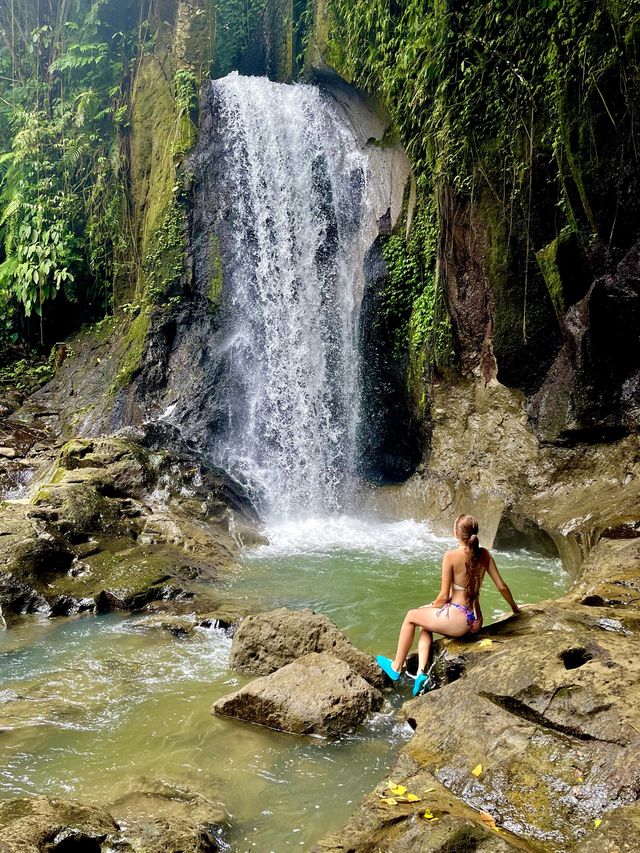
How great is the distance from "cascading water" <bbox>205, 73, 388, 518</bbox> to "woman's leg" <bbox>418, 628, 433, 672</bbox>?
6997mm

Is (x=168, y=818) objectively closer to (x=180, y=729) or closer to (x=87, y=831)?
(x=87, y=831)

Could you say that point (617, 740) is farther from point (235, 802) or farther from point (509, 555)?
point (509, 555)

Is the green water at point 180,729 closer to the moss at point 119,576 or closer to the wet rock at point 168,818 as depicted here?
the wet rock at point 168,818

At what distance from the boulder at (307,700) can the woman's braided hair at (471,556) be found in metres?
0.98

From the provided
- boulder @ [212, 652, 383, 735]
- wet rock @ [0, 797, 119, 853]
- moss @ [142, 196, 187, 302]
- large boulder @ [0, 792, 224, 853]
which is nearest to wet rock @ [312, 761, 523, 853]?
large boulder @ [0, 792, 224, 853]

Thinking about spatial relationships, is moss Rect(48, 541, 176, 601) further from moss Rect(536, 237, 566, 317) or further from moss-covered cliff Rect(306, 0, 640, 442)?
moss Rect(536, 237, 566, 317)

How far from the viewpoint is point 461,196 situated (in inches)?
416

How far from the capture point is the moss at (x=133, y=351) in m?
13.4

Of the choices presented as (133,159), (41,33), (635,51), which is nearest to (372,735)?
(635,51)

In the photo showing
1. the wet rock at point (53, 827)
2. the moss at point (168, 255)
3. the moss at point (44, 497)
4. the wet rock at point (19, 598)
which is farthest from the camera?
the moss at point (168, 255)

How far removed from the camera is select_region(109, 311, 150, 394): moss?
1341 cm

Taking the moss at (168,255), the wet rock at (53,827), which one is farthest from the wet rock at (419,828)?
the moss at (168,255)

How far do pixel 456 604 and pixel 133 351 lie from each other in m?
10.5

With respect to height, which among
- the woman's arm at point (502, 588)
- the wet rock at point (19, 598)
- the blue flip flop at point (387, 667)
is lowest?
the wet rock at point (19, 598)
